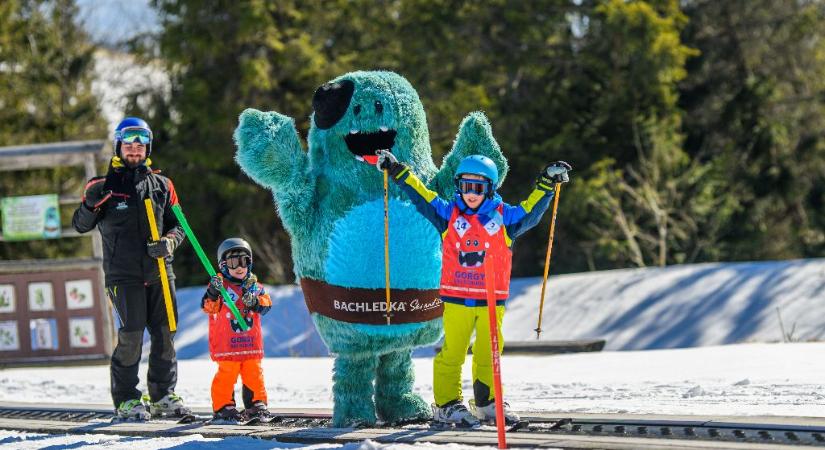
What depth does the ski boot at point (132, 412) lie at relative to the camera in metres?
6.05

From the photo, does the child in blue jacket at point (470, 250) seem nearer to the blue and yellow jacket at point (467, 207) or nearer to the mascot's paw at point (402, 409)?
the blue and yellow jacket at point (467, 207)

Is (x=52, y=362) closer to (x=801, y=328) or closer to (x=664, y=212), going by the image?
(x=801, y=328)

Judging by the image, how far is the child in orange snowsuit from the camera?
19.3ft

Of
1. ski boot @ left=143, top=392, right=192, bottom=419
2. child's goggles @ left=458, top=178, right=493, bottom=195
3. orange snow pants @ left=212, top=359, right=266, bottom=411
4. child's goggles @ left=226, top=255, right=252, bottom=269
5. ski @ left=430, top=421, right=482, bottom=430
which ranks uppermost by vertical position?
child's goggles @ left=458, top=178, right=493, bottom=195

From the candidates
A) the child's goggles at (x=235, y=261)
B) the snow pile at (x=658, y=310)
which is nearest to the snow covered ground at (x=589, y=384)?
the child's goggles at (x=235, y=261)

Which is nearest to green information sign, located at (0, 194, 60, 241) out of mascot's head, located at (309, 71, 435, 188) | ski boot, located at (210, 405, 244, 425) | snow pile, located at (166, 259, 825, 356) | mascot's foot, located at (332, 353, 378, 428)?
snow pile, located at (166, 259, 825, 356)

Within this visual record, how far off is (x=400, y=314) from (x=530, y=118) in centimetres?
1388

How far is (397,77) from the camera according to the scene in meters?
5.56

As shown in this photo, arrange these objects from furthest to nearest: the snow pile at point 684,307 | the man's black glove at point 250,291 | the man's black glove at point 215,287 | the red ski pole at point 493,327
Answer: the snow pile at point 684,307, the man's black glove at point 250,291, the man's black glove at point 215,287, the red ski pole at point 493,327

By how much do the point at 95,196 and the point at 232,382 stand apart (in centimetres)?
126

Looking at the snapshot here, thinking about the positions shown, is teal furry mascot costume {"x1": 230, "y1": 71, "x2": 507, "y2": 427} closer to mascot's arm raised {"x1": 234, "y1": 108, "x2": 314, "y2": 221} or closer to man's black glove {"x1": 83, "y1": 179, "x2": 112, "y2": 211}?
mascot's arm raised {"x1": 234, "y1": 108, "x2": 314, "y2": 221}

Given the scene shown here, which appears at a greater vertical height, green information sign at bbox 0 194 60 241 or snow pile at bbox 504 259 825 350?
green information sign at bbox 0 194 60 241

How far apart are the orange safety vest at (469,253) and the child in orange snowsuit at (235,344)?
1.38 m

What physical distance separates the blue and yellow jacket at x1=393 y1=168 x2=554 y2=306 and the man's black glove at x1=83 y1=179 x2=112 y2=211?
1.87 metres
